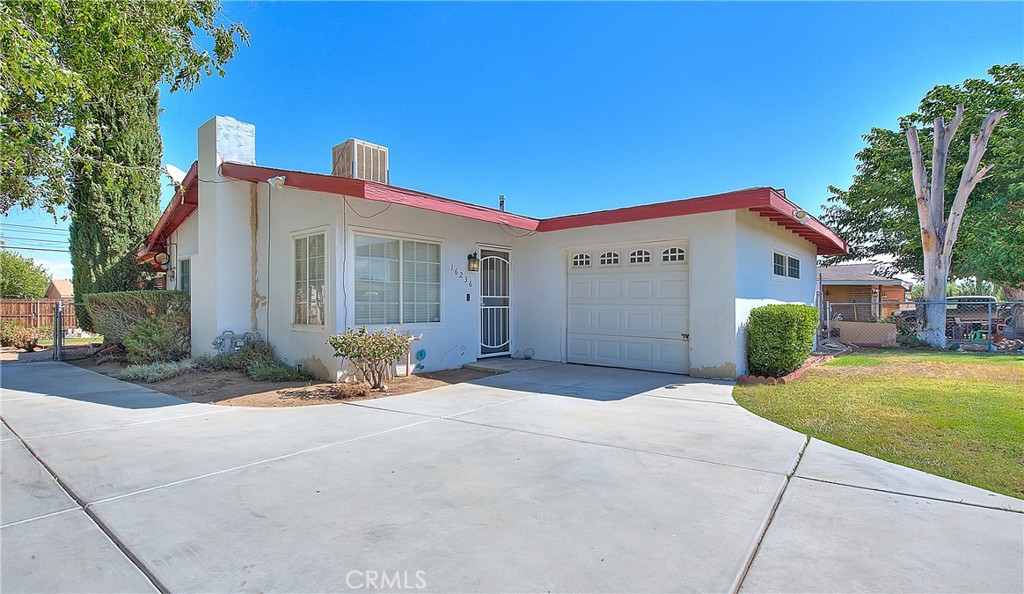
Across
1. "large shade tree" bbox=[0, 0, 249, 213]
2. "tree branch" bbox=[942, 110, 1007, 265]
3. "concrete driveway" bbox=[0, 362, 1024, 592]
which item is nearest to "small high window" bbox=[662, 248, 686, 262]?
"concrete driveway" bbox=[0, 362, 1024, 592]

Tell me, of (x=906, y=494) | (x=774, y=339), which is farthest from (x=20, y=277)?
(x=906, y=494)

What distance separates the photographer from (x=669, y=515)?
2.95 meters

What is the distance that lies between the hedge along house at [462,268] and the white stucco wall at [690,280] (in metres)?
0.02

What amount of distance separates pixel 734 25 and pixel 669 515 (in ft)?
32.1

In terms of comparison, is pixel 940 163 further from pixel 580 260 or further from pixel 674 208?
pixel 580 260

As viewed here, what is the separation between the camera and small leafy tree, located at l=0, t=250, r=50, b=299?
103ft

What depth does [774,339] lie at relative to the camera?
7891mm

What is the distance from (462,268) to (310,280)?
2839 mm

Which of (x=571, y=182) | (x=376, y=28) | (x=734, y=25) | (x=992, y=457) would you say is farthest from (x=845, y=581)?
(x=571, y=182)

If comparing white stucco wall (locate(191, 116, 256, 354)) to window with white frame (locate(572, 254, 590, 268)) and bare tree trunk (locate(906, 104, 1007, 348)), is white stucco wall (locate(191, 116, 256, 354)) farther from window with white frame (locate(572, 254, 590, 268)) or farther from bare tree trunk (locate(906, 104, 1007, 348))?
bare tree trunk (locate(906, 104, 1007, 348))

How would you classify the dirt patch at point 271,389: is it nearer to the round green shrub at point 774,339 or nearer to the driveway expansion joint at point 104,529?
the driveway expansion joint at point 104,529

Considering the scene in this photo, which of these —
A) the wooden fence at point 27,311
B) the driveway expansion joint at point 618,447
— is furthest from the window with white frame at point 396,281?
the wooden fence at point 27,311

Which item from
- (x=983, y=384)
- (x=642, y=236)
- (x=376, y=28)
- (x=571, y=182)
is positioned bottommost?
(x=983, y=384)

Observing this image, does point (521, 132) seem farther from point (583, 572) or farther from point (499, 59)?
point (583, 572)
